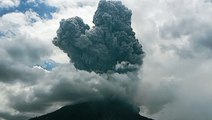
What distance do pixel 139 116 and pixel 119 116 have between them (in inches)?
363

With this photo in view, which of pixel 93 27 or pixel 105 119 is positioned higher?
pixel 93 27

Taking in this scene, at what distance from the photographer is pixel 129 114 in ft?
642

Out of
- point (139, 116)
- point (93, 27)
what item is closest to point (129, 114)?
point (139, 116)

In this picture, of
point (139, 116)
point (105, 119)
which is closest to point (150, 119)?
point (139, 116)

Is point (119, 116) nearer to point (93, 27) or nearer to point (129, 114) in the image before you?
point (129, 114)

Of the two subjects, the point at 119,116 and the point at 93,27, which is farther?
the point at 119,116

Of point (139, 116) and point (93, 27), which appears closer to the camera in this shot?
point (93, 27)

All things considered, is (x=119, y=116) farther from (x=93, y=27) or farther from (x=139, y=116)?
(x=93, y=27)

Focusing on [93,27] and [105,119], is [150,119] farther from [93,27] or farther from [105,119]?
[93,27]

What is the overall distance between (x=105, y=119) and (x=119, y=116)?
6652mm

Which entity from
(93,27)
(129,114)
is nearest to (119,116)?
(129,114)

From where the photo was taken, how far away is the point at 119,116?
197375 mm

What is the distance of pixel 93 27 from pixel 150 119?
63.9 metres

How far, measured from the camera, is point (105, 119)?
198 metres
